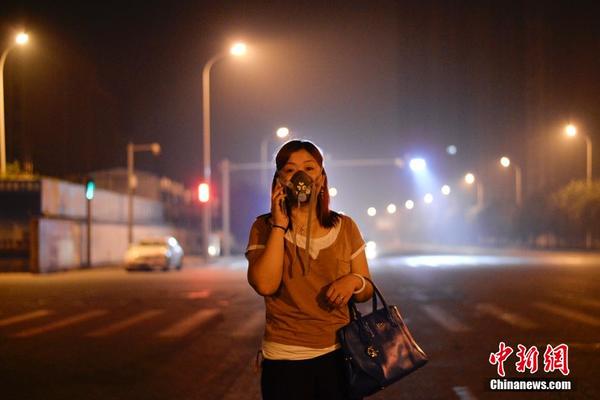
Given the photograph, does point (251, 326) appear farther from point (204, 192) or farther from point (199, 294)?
point (204, 192)

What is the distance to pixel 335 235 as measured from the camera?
3.39m

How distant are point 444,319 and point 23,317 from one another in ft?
26.8

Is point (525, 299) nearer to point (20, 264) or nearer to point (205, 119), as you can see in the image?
point (20, 264)

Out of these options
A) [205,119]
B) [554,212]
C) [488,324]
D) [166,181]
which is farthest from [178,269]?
[554,212]

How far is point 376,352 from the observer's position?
3.19 meters

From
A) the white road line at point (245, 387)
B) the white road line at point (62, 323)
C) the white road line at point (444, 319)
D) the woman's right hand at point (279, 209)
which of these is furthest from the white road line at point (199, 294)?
the woman's right hand at point (279, 209)

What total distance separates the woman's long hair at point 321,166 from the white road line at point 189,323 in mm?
8645

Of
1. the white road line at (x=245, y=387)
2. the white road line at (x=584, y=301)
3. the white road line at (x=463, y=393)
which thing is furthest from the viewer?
the white road line at (x=584, y=301)

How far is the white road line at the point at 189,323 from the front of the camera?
12.0 metres

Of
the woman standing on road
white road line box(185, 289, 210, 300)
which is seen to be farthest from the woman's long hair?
white road line box(185, 289, 210, 300)

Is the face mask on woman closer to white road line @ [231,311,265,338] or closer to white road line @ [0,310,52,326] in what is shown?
white road line @ [231,311,265,338]

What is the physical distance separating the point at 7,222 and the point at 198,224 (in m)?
38.0

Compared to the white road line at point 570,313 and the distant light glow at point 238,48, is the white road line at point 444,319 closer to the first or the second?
the white road line at point 570,313

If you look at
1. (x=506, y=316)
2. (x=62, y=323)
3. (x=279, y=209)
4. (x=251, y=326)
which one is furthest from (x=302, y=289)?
(x=62, y=323)
